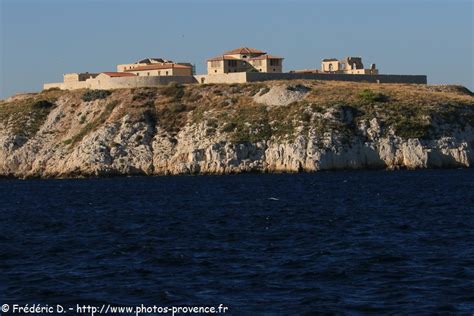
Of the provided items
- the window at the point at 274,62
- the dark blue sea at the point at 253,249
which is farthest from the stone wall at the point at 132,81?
the dark blue sea at the point at 253,249

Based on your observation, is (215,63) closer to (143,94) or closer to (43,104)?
(143,94)

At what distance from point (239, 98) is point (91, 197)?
149 feet

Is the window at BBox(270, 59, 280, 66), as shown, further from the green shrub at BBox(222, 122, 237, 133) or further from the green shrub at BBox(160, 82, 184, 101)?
the green shrub at BBox(222, 122, 237, 133)

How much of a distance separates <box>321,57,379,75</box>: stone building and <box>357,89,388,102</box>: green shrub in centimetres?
2850

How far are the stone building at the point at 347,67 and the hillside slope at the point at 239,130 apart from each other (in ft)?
55.6

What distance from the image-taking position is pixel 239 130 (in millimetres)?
117500

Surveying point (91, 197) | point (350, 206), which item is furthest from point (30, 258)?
point (91, 197)

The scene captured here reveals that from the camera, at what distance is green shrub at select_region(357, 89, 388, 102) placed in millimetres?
123188

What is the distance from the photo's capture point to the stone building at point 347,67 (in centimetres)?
15509

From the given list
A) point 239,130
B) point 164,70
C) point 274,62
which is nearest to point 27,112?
point 164,70

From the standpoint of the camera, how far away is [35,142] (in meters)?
128

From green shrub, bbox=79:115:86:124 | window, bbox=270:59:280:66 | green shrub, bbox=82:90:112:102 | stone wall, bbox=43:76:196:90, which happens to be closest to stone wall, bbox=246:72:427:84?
window, bbox=270:59:280:66

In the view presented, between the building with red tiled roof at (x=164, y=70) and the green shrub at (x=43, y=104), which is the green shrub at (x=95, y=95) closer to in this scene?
the green shrub at (x=43, y=104)

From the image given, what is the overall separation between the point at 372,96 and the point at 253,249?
78.4 metres
